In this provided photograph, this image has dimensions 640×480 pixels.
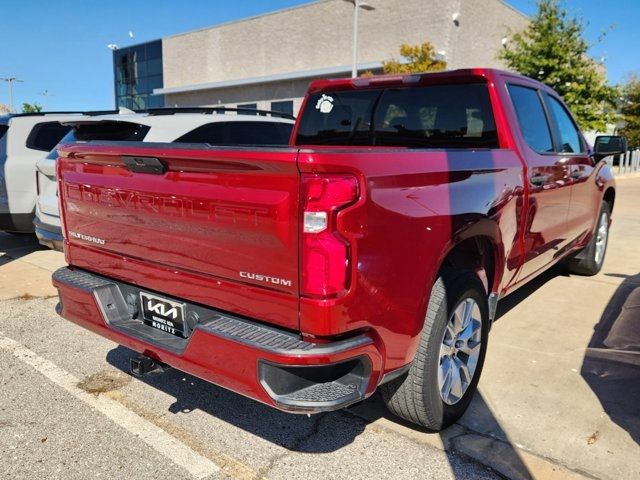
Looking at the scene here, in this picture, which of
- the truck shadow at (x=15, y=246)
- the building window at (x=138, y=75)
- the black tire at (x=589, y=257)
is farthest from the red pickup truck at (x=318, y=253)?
the building window at (x=138, y=75)

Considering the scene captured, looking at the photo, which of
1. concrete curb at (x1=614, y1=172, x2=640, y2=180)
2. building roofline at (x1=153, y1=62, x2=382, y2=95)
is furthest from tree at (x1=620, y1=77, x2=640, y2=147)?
building roofline at (x1=153, y1=62, x2=382, y2=95)

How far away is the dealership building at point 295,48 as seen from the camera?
77.5ft

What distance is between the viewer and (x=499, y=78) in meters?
3.71

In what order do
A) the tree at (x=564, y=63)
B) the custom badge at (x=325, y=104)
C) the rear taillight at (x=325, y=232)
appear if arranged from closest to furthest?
the rear taillight at (x=325, y=232), the custom badge at (x=325, y=104), the tree at (x=564, y=63)

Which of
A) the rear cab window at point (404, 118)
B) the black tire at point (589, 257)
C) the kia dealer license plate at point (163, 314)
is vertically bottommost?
the black tire at point (589, 257)

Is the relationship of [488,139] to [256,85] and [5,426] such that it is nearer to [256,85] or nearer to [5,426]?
[5,426]

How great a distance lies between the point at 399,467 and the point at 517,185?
5.98ft

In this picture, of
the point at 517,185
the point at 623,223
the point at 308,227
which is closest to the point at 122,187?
the point at 308,227

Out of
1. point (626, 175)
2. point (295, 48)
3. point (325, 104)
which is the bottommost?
point (626, 175)

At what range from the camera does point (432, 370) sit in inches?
105

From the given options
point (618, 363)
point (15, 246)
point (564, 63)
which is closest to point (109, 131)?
point (618, 363)

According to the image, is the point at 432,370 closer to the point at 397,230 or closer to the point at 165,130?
the point at 397,230

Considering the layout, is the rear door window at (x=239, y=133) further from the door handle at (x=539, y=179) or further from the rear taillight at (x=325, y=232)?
the rear taillight at (x=325, y=232)

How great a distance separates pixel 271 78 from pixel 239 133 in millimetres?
24403
